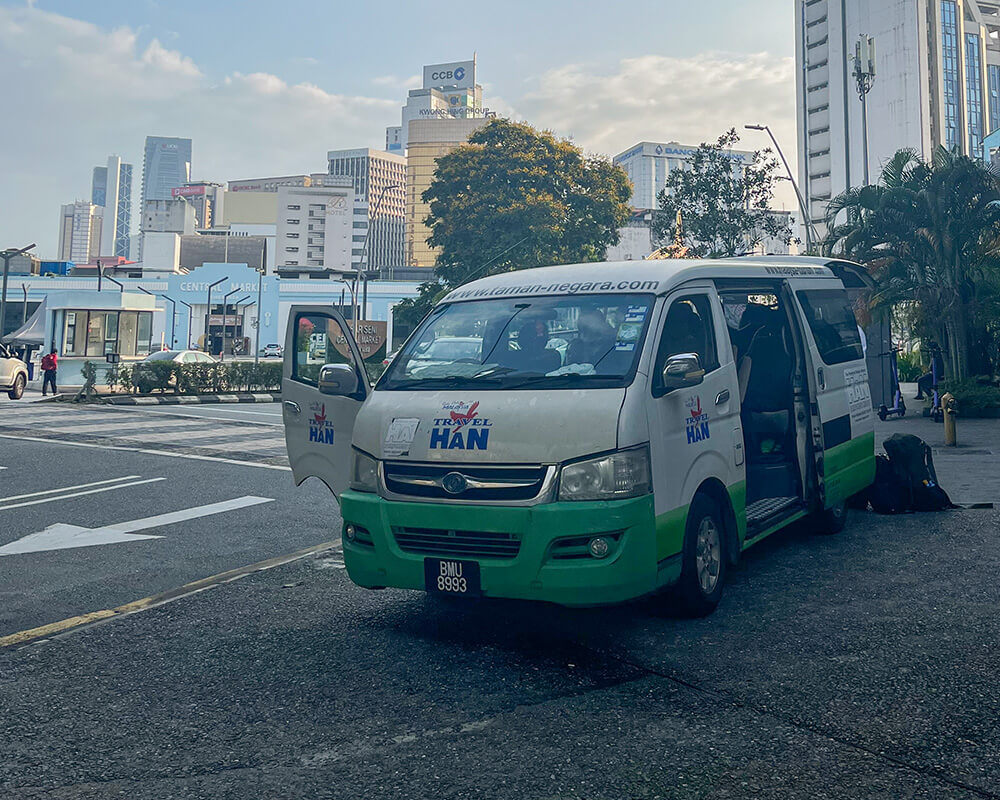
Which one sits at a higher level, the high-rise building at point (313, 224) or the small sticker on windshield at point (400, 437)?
the high-rise building at point (313, 224)

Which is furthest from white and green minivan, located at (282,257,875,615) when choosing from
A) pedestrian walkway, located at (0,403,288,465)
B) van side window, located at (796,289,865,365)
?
pedestrian walkway, located at (0,403,288,465)

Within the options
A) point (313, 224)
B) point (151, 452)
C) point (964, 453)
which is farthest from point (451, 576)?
point (313, 224)

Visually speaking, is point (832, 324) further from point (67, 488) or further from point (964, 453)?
point (67, 488)

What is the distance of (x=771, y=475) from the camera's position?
25.8 feet

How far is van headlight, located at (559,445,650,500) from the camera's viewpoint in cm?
513

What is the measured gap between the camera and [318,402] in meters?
6.90

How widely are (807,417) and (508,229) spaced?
40.3 m

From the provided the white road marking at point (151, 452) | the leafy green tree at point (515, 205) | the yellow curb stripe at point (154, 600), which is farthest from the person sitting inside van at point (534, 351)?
the leafy green tree at point (515, 205)

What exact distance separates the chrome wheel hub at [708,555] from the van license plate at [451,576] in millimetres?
1404

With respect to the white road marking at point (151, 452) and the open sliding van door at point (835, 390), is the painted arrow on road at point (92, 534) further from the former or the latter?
the open sliding van door at point (835, 390)

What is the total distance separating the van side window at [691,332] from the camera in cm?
596

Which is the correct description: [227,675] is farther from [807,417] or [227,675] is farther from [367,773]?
[807,417]

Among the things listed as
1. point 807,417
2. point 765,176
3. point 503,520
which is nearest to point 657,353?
point 503,520

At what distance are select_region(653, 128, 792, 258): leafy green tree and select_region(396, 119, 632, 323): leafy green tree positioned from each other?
13.0 metres
